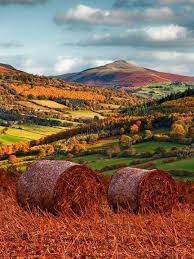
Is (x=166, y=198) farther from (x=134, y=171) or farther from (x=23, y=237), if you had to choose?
(x=23, y=237)

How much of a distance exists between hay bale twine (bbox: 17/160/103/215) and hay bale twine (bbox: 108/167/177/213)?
78.8 inches

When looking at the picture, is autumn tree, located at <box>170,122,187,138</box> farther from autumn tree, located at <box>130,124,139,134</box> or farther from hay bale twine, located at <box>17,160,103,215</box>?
hay bale twine, located at <box>17,160,103,215</box>

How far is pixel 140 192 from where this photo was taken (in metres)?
18.2

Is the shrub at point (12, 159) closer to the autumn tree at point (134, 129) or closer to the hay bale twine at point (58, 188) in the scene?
the autumn tree at point (134, 129)

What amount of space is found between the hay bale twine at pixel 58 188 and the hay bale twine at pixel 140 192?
200 cm

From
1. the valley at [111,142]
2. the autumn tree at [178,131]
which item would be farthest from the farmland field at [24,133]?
the autumn tree at [178,131]

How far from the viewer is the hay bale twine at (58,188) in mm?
15578

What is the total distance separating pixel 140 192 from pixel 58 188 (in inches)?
143

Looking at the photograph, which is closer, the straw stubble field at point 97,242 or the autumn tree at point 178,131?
the straw stubble field at point 97,242

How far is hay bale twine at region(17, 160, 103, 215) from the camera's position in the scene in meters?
15.6

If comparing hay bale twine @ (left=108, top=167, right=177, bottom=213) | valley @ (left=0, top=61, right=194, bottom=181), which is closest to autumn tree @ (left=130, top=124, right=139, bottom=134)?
valley @ (left=0, top=61, right=194, bottom=181)

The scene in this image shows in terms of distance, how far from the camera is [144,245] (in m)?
7.97

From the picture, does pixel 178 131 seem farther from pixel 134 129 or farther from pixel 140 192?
pixel 140 192

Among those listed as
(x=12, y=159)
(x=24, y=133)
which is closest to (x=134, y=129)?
(x=12, y=159)
